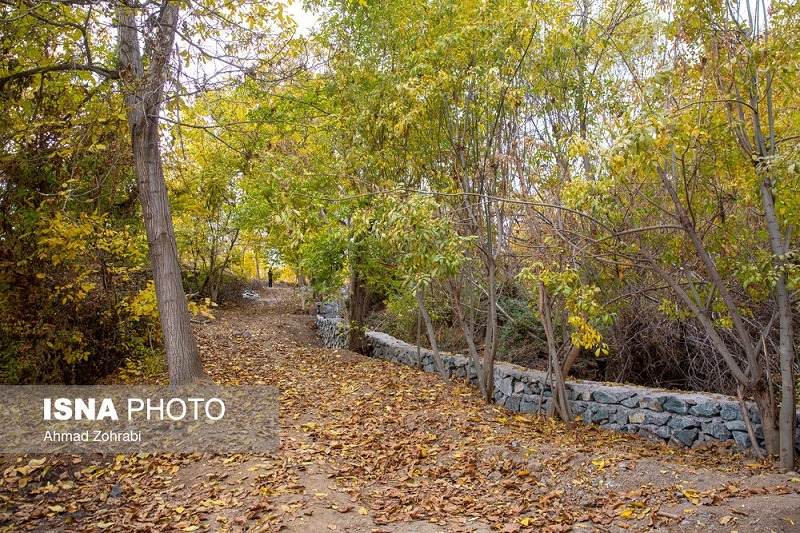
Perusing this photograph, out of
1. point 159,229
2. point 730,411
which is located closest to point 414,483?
point 730,411

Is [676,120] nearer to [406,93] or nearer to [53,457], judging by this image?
[406,93]

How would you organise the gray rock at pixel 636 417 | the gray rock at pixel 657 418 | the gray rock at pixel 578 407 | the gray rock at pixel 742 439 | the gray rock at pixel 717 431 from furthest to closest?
the gray rock at pixel 578 407
the gray rock at pixel 636 417
the gray rock at pixel 657 418
the gray rock at pixel 717 431
the gray rock at pixel 742 439

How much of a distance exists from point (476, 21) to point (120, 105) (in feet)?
13.6

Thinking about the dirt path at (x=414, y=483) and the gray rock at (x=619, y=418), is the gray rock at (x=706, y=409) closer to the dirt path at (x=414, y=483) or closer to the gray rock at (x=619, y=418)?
the dirt path at (x=414, y=483)

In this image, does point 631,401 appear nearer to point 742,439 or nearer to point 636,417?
point 636,417

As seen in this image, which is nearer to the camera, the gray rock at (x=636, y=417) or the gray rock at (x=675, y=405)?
the gray rock at (x=675, y=405)

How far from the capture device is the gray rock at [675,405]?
221 inches

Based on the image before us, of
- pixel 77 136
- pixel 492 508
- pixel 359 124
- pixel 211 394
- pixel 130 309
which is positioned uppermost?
pixel 359 124

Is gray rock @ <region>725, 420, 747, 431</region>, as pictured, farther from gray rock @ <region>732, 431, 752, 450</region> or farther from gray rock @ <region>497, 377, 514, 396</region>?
gray rock @ <region>497, 377, 514, 396</region>

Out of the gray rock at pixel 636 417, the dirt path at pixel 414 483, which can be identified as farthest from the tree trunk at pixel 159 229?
the gray rock at pixel 636 417

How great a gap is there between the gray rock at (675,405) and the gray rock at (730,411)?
0.34m

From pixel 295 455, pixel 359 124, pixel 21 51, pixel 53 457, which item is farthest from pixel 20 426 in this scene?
pixel 359 124

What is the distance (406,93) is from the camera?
6.46m

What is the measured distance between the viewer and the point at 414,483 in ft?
15.2
